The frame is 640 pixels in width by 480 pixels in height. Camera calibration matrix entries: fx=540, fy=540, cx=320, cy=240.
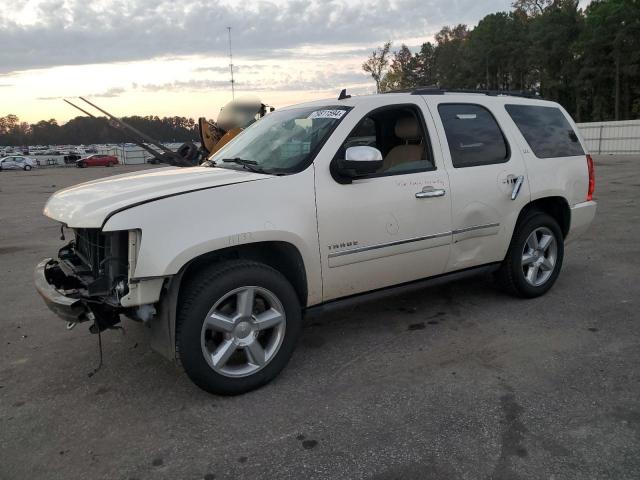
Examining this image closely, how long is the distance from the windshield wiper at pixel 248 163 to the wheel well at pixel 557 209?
108 inches

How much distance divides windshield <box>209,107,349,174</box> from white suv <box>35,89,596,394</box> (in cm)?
2

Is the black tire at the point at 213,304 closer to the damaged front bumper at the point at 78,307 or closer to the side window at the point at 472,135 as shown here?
the damaged front bumper at the point at 78,307

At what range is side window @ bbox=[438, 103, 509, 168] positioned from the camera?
14.5ft

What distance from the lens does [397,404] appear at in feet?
10.7

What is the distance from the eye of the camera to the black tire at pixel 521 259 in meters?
4.91

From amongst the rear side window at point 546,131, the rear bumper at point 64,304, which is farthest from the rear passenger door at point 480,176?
the rear bumper at point 64,304

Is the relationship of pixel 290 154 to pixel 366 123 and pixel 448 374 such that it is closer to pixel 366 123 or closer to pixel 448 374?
pixel 366 123

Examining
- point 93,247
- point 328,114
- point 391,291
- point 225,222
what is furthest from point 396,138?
point 93,247

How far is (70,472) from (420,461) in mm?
1762

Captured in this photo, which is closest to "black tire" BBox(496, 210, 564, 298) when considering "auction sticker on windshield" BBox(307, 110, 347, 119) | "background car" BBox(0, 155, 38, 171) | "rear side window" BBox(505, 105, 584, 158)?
"rear side window" BBox(505, 105, 584, 158)

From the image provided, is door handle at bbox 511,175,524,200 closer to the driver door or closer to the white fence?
the driver door

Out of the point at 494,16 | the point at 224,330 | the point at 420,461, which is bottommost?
the point at 420,461

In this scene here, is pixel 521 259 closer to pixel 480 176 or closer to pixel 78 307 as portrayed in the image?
pixel 480 176

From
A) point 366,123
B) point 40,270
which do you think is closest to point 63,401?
point 40,270
